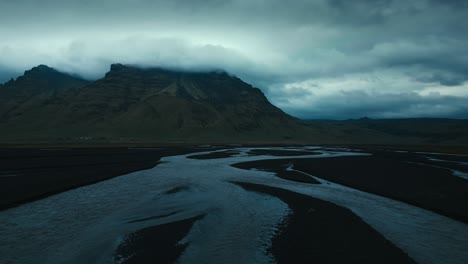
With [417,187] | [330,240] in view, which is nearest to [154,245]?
[330,240]

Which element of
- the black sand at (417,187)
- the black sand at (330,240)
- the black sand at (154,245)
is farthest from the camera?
the black sand at (417,187)

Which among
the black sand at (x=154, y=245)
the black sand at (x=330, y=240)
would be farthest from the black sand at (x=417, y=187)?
the black sand at (x=154, y=245)

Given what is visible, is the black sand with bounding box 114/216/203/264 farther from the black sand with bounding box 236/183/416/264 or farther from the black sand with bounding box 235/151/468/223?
the black sand with bounding box 235/151/468/223

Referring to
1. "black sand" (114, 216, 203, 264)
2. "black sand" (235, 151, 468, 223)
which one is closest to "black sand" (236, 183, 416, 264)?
"black sand" (114, 216, 203, 264)

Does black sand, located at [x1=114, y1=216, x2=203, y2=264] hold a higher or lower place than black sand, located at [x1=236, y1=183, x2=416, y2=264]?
lower

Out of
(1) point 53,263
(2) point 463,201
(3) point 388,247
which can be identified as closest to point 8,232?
(1) point 53,263

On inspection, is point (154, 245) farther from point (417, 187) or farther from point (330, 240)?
point (417, 187)

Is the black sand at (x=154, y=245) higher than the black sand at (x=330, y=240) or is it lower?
lower

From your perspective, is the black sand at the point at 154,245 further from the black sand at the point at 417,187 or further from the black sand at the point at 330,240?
the black sand at the point at 417,187

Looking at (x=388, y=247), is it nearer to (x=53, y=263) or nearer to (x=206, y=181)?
(x=53, y=263)
